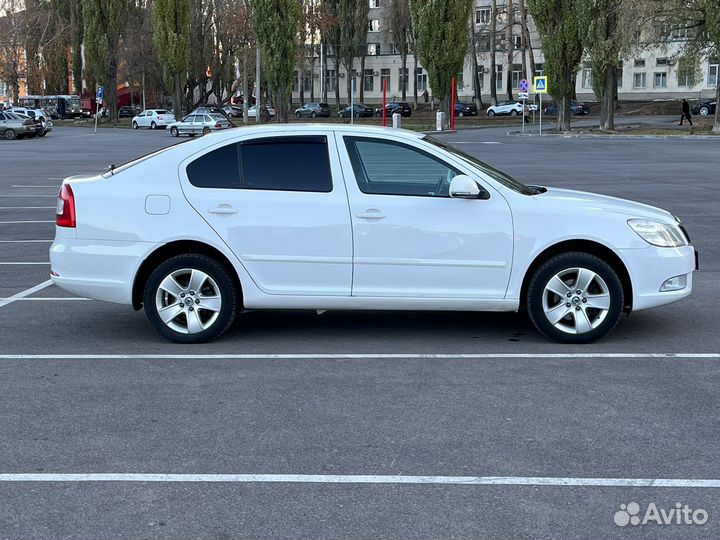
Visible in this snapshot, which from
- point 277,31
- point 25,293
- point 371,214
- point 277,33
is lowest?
point 25,293

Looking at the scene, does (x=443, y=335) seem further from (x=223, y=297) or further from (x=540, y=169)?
(x=540, y=169)

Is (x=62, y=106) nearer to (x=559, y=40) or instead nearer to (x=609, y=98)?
(x=559, y=40)

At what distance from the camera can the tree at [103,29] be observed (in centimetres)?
7281

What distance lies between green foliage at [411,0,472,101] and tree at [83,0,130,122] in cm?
2771

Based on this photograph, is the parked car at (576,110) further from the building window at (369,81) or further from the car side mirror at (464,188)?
the car side mirror at (464,188)

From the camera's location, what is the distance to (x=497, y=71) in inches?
4107

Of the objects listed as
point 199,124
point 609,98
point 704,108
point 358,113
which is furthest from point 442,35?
point 704,108

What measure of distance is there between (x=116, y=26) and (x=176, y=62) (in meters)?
9.58

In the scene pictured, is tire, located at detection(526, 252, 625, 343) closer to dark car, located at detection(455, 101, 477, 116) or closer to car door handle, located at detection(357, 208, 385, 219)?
car door handle, located at detection(357, 208, 385, 219)

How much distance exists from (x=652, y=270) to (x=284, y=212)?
2.80 metres

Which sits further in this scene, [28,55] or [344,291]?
[28,55]

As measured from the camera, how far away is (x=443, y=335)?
8.12m

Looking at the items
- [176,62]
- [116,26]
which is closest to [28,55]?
[116,26]

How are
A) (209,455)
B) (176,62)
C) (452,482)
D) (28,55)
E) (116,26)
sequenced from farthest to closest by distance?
(28,55)
(116,26)
(176,62)
(209,455)
(452,482)
